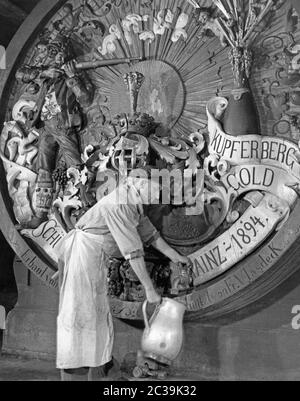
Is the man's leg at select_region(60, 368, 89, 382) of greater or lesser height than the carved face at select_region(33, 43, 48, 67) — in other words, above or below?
below

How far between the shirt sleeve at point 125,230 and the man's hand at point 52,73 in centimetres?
112

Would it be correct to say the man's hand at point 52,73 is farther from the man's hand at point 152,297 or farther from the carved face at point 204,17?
the man's hand at point 152,297

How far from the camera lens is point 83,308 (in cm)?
257

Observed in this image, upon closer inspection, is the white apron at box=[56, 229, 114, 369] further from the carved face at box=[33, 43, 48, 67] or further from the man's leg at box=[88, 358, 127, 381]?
the carved face at box=[33, 43, 48, 67]

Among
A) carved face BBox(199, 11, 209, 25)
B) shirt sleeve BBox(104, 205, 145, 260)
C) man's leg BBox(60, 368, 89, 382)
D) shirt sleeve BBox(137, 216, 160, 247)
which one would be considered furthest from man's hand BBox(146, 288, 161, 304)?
carved face BBox(199, 11, 209, 25)

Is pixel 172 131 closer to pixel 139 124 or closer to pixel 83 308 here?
pixel 139 124

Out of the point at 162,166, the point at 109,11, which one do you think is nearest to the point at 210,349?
the point at 162,166

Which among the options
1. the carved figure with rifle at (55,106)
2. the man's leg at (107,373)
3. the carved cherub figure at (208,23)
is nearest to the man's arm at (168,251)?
the man's leg at (107,373)

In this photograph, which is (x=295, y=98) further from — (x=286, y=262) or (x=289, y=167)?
(x=286, y=262)

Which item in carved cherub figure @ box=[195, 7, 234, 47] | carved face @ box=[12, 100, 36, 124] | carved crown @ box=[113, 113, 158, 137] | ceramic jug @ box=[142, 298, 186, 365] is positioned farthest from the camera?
carved face @ box=[12, 100, 36, 124]

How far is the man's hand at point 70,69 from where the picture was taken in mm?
3350

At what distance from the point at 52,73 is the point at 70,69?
126mm

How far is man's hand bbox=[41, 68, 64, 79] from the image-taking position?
338 centimetres

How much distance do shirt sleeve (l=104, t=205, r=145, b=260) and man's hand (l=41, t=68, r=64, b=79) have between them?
112cm
